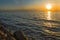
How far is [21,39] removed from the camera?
1412 cm

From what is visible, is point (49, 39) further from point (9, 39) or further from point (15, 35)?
point (9, 39)

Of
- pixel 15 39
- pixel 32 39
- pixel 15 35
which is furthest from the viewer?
pixel 32 39

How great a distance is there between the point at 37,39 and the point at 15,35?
4.07 metres

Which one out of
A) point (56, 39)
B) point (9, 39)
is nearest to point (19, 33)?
point (9, 39)

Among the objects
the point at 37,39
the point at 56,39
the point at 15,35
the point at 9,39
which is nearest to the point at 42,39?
the point at 37,39

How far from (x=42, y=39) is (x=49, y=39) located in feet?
2.85

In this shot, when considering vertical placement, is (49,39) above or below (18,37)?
below

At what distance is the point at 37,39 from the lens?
18.1 meters

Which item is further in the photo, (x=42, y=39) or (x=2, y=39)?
(x=42, y=39)

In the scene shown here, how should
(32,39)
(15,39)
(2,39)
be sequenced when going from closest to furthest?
(2,39), (15,39), (32,39)

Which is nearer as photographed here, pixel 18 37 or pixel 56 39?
pixel 18 37

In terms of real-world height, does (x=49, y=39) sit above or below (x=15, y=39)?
below

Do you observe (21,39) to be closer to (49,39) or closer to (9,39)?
(9,39)

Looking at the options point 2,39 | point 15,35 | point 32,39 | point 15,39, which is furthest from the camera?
point 32,39
